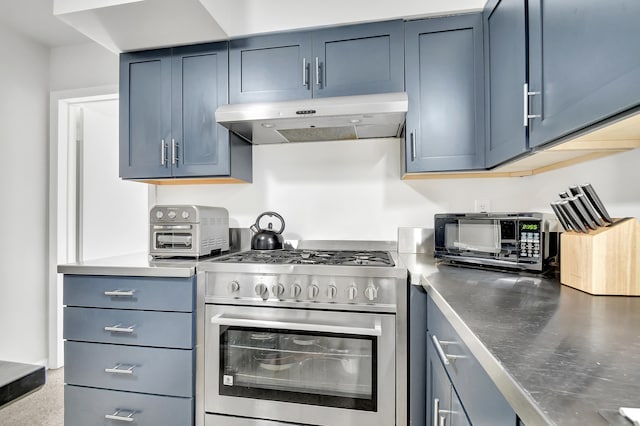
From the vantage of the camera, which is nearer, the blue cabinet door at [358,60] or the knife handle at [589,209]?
the knife handle at [589,209]

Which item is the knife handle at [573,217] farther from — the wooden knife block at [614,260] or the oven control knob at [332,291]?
the oven control knob at [332,291]

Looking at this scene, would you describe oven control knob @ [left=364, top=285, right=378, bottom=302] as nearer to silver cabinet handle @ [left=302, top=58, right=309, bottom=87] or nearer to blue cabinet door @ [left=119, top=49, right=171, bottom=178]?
silver cabinet handle @ [left=302, top=58, right=309, bottom=87]

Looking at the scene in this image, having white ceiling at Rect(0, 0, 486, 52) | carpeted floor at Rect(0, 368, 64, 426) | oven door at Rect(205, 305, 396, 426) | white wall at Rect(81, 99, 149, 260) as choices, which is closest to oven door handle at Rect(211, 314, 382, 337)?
oven door at Rect(205, 305, 396, 426)

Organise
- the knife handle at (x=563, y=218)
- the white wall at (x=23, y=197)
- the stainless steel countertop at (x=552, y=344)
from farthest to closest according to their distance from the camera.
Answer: the white wall at (x=23, y=197) < the knife handle at (x=563, y=218) < the stainless steel countertop at (x=552, y=344)

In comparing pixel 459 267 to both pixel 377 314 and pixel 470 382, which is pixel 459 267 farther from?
pixel 470 382

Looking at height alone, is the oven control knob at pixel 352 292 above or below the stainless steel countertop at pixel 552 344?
below

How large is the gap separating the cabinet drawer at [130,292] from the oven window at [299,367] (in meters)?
0.26

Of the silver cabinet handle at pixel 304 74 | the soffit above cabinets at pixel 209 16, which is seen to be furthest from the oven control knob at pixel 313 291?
the soffit above cabinets at pixel 209 16

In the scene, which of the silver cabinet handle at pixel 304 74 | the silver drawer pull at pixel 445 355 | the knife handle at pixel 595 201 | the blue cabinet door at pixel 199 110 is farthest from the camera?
the blue cabinet door at pixel 199 110

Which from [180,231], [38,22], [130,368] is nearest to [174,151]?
[180,231]

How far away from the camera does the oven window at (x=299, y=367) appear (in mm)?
1418

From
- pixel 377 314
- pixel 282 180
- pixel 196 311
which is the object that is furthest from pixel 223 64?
pixel 377 314

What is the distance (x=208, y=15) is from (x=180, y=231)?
1113 mm

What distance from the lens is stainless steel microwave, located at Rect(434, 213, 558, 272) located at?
4.22 ft
